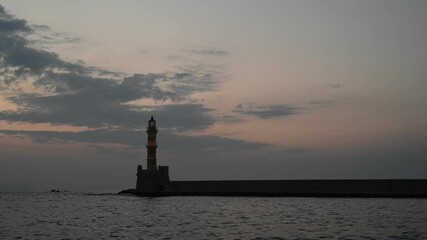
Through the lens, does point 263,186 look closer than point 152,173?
No

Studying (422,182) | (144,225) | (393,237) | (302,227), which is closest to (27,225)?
(144,225)

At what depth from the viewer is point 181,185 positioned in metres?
93.2

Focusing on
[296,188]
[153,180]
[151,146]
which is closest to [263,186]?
[296,188]

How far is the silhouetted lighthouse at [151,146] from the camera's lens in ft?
264

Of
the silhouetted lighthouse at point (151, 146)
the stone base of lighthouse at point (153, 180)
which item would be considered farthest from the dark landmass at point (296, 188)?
the silhouetted lighthouse at point (151, 146)

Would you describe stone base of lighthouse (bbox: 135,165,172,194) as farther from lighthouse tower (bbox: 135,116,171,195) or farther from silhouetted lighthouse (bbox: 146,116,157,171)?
silhouetted lighthouse (bbox: 146,116,157,171)

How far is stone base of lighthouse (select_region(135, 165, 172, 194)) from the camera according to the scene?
270 feet

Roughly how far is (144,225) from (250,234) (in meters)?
8.92

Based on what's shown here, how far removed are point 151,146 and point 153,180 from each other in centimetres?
564

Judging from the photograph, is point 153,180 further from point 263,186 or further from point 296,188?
point 296,188

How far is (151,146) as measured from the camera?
265 ft

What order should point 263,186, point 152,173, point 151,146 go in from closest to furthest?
point 151,146 < point 152,173 < point 263,186

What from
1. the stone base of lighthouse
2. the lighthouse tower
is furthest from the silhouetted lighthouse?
the stone base of lighthouse

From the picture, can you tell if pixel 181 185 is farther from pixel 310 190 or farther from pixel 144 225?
pixel 144 225
